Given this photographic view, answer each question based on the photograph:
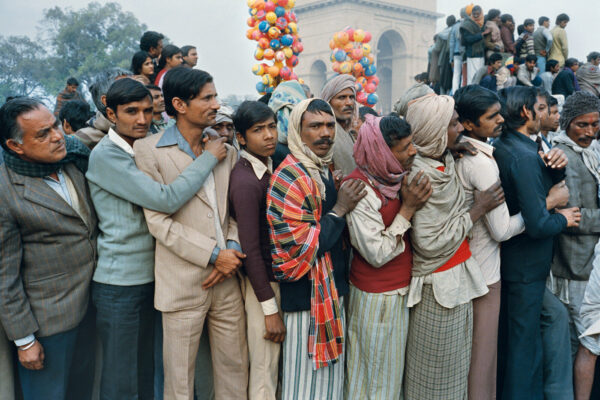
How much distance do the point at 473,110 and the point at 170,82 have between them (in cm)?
177

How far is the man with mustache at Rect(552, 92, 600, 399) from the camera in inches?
112

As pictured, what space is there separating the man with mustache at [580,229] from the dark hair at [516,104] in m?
0.53

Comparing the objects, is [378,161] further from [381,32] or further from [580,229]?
[381,32]

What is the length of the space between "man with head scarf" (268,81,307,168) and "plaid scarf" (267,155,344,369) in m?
0.50

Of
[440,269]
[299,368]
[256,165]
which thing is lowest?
[299,368]

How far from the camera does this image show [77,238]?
229cm

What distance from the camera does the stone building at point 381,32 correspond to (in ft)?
110

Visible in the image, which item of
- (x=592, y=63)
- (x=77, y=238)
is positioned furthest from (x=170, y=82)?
(x=592, y=63)

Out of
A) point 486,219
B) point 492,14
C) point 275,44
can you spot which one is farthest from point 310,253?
point 492,14

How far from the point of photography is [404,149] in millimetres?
2307

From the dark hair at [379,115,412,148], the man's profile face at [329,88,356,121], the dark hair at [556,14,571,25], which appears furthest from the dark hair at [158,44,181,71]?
the dark hair at [556,14,571,25]

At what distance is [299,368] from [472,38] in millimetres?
9857

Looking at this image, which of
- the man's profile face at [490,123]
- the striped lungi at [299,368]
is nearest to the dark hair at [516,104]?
the man's profile face at [490,123]

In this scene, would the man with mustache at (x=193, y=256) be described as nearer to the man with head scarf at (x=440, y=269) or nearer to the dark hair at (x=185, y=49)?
the man with head scarf at (x=440, y=269)
